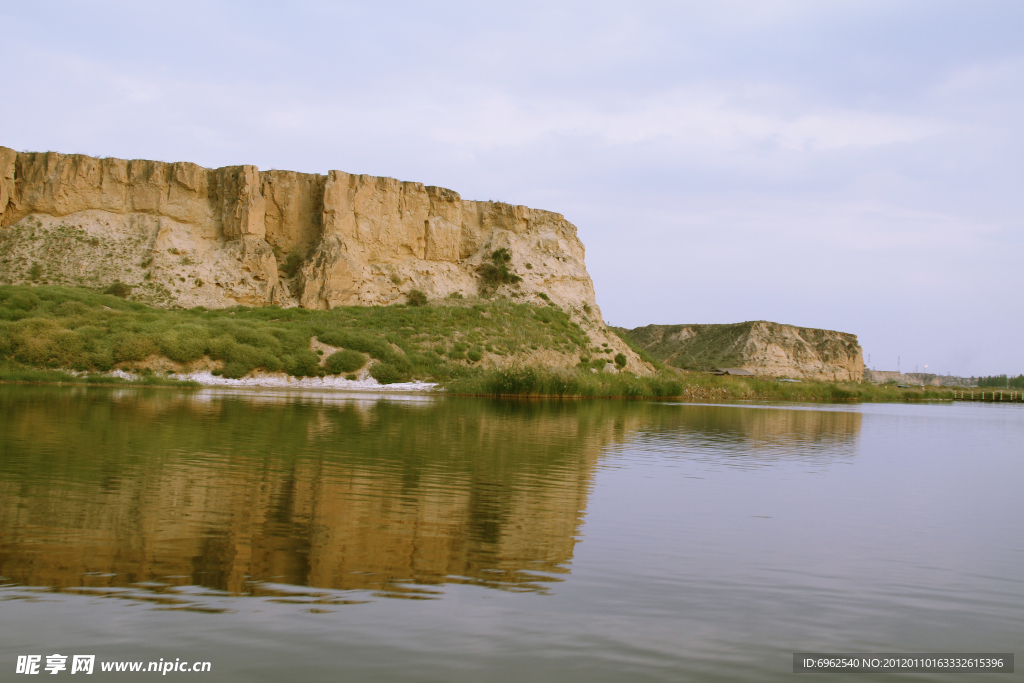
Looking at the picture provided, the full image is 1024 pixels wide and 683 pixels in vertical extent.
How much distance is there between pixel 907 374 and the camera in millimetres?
132125

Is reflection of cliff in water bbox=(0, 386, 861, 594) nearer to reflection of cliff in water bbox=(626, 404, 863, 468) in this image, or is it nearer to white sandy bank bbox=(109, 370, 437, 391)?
reflection of cliff in water bbox=(626, 404, 863, 468)

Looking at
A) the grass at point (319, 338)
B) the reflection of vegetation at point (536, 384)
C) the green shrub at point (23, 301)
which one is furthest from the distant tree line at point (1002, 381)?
the green shrub at point (23, 301)

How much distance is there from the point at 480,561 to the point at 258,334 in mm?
31186

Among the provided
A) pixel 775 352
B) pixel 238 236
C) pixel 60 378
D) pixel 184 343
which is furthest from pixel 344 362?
pixel 775 352

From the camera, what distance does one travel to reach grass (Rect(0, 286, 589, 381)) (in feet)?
96.6

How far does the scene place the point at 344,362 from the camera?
115 ft

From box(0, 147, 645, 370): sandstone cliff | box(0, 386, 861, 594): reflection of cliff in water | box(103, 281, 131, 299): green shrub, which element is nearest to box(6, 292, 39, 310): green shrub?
box(103, 281, 131, 299): green shrub

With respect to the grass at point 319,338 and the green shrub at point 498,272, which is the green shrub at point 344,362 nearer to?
the grass at point 319,338

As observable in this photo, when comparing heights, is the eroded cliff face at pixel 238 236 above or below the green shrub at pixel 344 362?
above

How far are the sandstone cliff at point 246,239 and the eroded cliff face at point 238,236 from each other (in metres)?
0.07

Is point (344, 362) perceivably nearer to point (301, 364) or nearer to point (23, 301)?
point (301, 364)

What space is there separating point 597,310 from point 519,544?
49.4m

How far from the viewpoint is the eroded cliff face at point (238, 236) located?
4550 cm

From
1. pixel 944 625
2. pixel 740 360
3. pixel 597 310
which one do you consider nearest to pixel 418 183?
pixel 597 310
